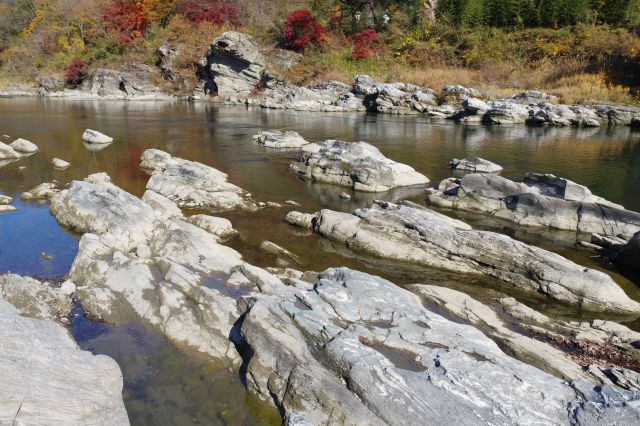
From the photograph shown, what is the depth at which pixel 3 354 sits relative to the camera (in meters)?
7.06

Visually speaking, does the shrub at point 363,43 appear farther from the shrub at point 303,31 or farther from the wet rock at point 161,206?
the wet rock at point 161,206

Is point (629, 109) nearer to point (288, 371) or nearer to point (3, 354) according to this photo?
point (288, 371)

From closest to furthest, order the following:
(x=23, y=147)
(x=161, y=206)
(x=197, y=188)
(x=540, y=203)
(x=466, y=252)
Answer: (x=466, y=252) < (x=161, y=206) < (x=540, y=203) < (x=197, y=188) < (x=23, y=147)

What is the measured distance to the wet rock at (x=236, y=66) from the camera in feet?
226

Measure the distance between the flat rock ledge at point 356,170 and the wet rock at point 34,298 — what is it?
→ 54.8ft

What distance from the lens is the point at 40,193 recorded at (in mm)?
20531

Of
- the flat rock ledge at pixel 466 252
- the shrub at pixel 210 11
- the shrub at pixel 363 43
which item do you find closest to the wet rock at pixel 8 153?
the flat rock ledge at pixel 466 252

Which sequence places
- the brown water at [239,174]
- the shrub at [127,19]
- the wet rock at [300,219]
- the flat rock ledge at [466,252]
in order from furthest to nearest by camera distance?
the shrub at [127,19], the wet rock at [300,219], the flat rock ledge at [466,252], the brown water at [239,174]

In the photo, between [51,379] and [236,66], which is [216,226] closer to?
[51,379]

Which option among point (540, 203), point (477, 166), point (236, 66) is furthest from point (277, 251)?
point (236, 66)

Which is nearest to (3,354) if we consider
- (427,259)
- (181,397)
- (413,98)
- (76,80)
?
(181,397)

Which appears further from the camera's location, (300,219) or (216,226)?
(300,219)

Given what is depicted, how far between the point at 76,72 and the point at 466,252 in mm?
81768

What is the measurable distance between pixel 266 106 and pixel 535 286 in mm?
53984
